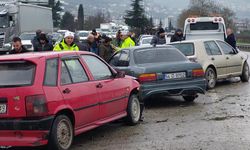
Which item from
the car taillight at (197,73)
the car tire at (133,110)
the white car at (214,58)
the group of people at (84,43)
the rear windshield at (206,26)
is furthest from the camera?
the rear windshield at (206,26)

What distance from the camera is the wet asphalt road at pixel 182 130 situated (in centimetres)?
768

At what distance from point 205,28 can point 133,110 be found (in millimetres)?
14915

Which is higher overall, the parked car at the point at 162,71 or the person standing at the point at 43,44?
the person standing at the point at 43,44

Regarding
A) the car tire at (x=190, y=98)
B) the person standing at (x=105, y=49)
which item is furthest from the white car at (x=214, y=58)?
the car tire at (x=190, y=98)

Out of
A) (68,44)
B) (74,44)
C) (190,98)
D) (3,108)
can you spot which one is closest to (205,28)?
(190,98)

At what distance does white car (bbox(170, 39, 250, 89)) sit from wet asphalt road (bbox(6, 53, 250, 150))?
245 centimetres

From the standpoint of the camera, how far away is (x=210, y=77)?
14.9 metres

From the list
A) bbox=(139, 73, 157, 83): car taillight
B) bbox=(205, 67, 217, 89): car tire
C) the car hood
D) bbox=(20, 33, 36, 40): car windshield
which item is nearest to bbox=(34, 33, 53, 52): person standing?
the car hood

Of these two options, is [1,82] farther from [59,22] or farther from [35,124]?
[59,22]

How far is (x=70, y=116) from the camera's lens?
24.5ft

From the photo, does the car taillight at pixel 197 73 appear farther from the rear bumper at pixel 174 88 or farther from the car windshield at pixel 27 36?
the car windshield at pixel 27 36

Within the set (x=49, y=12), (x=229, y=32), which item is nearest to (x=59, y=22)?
(x=49, y=12)

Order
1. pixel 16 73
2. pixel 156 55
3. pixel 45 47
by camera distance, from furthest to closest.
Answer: pixel 45 47 < pixel 156 55 < pixel 16 73

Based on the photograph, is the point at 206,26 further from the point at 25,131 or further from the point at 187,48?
the point at 25,131
